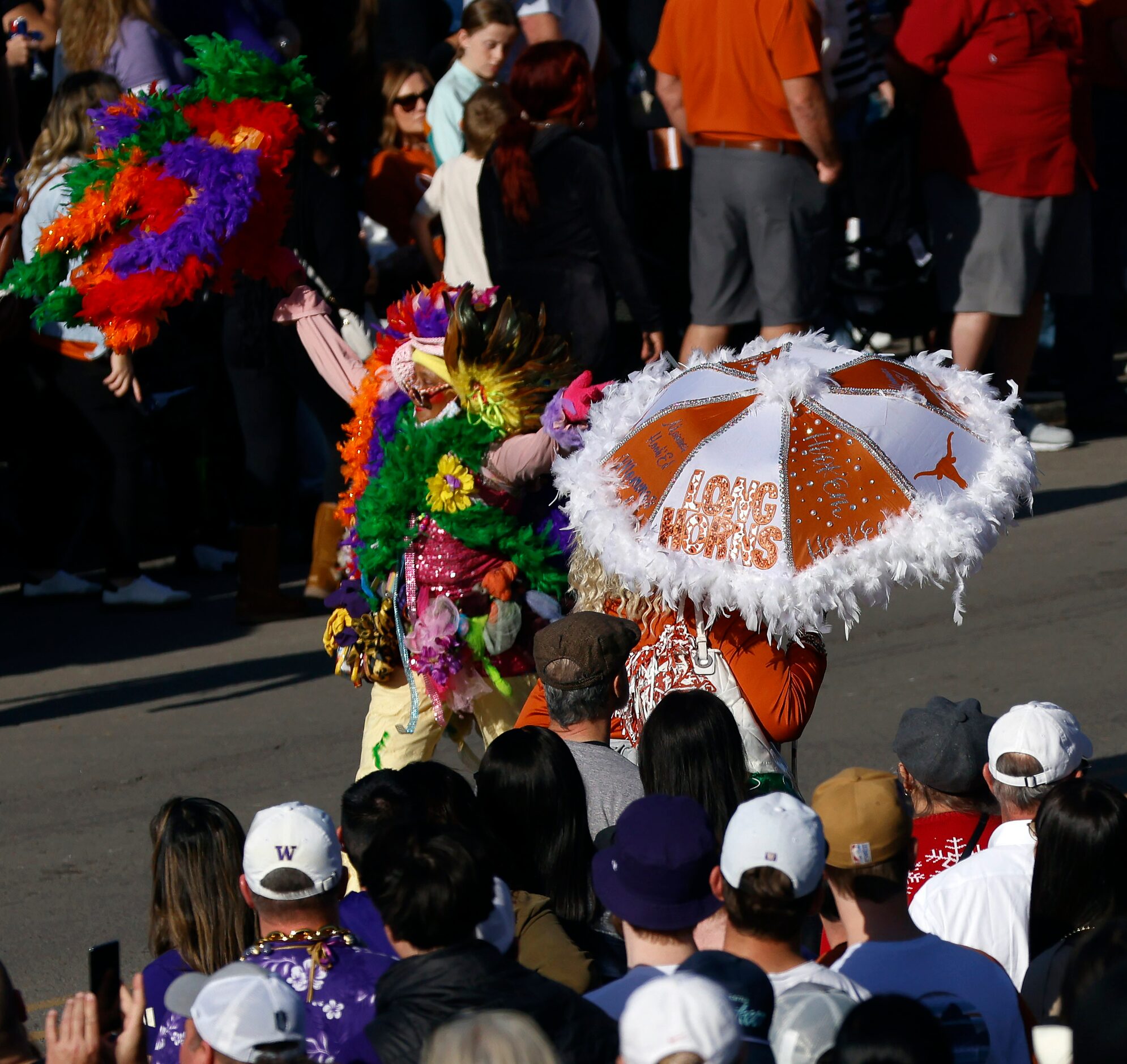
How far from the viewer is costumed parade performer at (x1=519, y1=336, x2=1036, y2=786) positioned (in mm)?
4312

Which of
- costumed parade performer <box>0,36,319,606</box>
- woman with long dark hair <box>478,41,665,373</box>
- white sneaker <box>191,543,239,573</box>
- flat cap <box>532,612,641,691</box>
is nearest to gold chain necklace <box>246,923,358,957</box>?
flat cap <box>532,612,641,691</box>

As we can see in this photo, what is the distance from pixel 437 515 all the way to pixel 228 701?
97.1 inches

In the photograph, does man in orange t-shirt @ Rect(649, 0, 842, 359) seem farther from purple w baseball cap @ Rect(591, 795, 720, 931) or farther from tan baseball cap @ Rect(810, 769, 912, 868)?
purple w baseball cap @ Rect(591, 795, 720, 931)

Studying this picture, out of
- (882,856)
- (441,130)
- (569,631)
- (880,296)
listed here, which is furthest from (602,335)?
(882,856)

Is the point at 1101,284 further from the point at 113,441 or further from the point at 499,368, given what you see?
the point at 499,368

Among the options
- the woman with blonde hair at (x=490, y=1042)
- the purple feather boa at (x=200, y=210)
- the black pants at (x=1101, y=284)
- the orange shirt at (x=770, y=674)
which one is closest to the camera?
the woman with blonde hair at (x=490, y=1042)

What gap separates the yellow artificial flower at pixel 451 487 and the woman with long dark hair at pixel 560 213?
3.53 meters

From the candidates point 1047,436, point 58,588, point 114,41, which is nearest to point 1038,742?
point 58,588

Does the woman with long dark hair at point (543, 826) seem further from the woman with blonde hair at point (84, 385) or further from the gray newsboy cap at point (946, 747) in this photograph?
the woman with blonde hair at point (84, 385)

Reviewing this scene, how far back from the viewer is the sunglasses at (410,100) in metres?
10.1

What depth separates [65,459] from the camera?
348 inches

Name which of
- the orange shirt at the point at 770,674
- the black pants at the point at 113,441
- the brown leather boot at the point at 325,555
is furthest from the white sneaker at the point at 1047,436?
the orange shirt at the point at 770,674

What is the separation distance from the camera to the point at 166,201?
688 centimetres

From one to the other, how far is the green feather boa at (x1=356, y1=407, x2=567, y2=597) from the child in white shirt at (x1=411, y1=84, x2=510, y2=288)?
3749 mm
